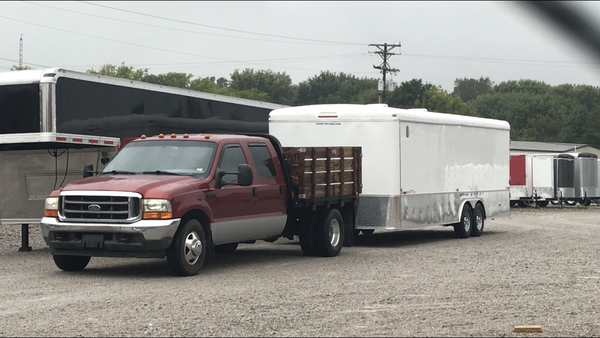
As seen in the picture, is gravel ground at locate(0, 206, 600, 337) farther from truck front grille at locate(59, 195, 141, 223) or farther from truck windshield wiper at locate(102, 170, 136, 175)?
truck windshield wiper at locate(102, 170, 136, 175)

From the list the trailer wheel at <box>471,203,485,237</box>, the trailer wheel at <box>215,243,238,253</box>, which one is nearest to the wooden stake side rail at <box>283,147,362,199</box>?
the trailer wheel at <box>215,243,238,253</box>

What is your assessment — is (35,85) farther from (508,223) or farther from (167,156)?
(508,223)

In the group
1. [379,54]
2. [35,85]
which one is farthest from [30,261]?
[379,54]

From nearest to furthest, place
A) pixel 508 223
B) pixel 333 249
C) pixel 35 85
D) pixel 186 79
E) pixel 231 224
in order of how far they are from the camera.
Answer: pixel 231 224, pixel 35 85, pixel 333 249, pixel 508 223, pixel 186 79

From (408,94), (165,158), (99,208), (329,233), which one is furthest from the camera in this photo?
(408,94)

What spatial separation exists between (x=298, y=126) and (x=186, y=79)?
99.6 m

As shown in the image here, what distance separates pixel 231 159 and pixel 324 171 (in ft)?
7.51

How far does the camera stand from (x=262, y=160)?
523 inches

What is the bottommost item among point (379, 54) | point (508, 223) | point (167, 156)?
point (508, 223)

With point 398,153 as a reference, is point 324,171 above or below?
below

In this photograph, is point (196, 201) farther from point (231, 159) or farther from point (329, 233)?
point (329, 233)

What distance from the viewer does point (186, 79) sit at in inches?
4540

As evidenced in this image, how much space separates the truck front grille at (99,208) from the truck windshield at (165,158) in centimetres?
114

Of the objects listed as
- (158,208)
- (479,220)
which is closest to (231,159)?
(158,208)
